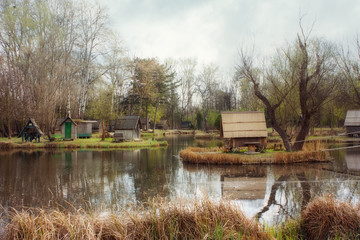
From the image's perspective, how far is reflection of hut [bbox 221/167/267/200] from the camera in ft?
30.5

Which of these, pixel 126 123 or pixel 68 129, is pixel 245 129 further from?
pixel 68 129

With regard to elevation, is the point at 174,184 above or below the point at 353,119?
below

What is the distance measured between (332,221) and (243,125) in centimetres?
1307

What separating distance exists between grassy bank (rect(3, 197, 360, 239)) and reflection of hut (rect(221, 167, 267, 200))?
9.25 feet

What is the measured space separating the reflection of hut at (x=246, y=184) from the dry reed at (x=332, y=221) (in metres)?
2.58

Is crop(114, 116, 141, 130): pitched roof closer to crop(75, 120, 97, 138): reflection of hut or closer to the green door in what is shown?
crop(75, 120, 97, 138): reflection of hut

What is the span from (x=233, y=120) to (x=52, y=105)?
2068 cm

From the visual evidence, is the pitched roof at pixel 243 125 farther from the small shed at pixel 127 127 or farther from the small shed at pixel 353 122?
the small shed at pixel 353 122

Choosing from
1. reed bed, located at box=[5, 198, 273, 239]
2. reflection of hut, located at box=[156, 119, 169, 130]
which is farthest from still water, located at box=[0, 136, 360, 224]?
reflection of hut, located at box=[156, 119, 169, 130]

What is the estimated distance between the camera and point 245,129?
1817 centimetres

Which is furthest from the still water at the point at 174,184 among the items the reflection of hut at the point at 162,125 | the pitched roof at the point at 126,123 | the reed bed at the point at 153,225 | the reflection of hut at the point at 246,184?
the reflection of hut at the point at 162,125

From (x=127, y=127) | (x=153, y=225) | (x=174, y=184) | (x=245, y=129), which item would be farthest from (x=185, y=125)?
(x=153, y=225)

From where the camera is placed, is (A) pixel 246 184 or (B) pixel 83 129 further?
(B) pixel 83 129

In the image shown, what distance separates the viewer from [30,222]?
4.70 meters
